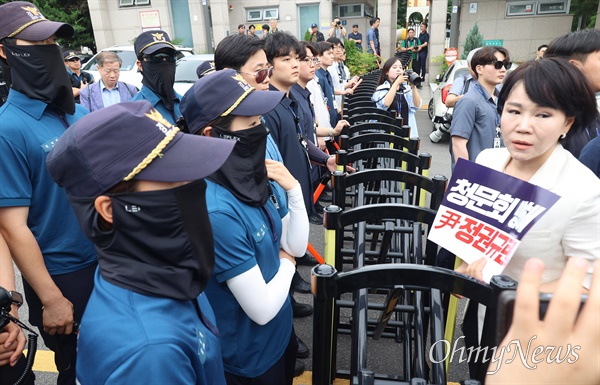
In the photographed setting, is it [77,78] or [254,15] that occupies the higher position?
[254,15]

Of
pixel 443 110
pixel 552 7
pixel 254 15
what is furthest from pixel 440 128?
pixel 254 15

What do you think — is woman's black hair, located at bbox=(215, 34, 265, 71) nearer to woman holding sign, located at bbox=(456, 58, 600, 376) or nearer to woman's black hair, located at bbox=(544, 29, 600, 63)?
woman holding sign, located at bbox=(456, 58, 600, 376)

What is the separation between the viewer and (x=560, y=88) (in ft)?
Answer: 5.09

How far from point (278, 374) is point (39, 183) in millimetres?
1362

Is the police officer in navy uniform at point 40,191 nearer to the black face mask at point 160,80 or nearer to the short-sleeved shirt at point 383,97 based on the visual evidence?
the black face mask at point 160,80

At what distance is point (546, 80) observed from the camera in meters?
1.57

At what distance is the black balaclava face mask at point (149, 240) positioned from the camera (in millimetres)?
1024

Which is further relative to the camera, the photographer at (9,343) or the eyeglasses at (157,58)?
the eyeglasses at (157,58)

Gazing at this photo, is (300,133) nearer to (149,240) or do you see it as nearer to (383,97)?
(383,97)

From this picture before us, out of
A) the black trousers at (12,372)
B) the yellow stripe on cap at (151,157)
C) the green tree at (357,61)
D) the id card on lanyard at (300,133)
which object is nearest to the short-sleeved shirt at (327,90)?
the id card on lanyard at (300,133)

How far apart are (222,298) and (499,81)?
9.67 ft

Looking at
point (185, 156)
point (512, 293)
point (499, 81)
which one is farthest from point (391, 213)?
point (499, 81)

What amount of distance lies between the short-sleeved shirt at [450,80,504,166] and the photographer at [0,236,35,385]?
2945mm

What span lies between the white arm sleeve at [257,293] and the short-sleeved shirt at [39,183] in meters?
0.99
